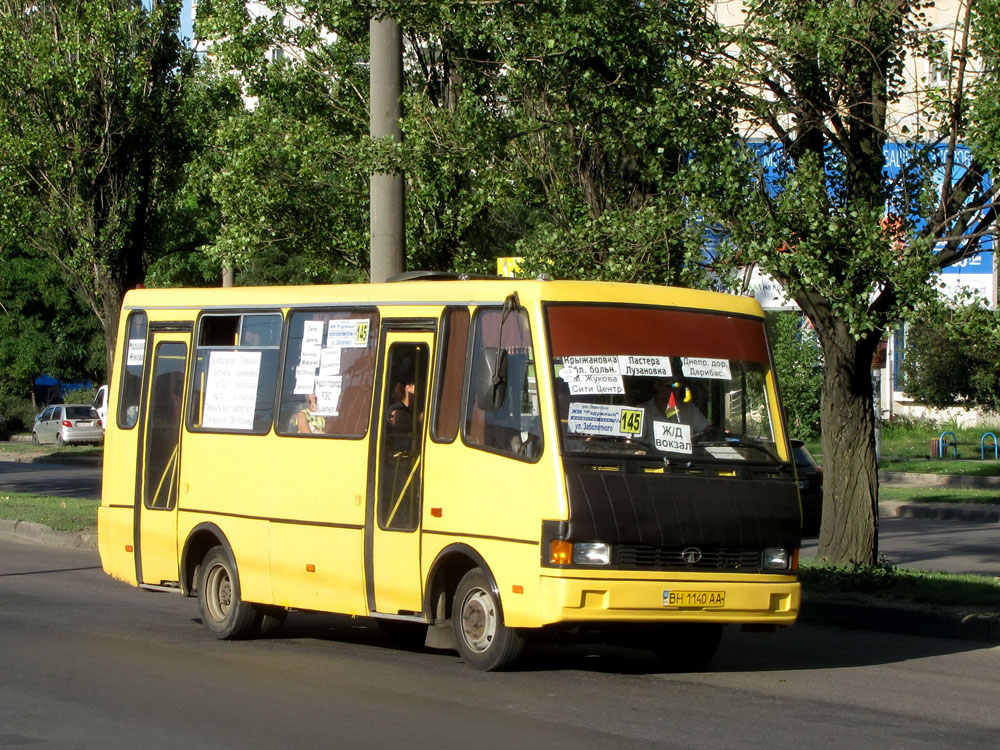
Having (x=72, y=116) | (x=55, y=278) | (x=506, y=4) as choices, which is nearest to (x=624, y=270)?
(x=506, y=4)

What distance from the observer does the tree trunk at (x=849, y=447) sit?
13625 millimetres

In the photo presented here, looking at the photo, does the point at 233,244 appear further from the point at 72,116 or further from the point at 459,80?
the point at 72,116

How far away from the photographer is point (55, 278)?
54688mm

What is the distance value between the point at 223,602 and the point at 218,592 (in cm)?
10

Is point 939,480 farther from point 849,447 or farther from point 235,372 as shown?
point 235,372

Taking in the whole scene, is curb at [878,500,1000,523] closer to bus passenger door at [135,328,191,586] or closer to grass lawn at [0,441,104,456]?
bus passenger door at [135,328,191,586]

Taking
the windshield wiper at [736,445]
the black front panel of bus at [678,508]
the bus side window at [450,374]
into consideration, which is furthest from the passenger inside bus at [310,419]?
the windshield wiper at [736,445]

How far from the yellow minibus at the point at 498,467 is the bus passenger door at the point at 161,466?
323 millimetres

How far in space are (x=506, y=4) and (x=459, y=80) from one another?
4399 mm

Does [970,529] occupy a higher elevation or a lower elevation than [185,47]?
lower

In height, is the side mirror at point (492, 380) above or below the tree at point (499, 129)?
below

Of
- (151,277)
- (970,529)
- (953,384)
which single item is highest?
(151,277)

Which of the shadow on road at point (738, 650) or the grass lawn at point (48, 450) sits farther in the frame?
the grass lawn at point (48, 450)

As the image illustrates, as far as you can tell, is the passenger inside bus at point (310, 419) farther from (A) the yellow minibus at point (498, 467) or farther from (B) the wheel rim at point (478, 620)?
(B) the wheel rim at point (478, 620)
